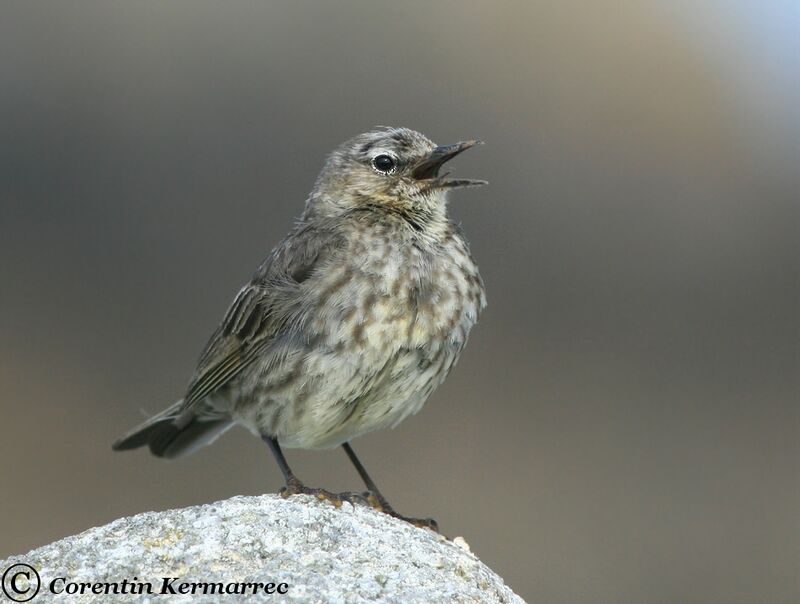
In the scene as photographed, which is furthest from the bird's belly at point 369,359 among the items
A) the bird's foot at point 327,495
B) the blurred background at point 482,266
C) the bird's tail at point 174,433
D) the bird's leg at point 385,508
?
the blurred background at point 482,266

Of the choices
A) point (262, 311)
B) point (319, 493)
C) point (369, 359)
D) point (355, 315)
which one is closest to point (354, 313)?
point (355, 315)

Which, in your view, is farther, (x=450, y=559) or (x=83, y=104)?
(x=83, y=104)

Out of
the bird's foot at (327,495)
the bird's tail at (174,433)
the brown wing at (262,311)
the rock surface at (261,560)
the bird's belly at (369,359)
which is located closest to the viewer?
the rock surface at (261,560)

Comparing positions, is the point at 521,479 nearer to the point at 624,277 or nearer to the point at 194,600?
the point at 624,277

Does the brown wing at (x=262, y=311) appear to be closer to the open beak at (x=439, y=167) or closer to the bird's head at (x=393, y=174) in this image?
the bird's head at (x=393, y=174)

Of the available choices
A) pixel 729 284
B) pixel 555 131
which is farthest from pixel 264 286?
pixel 555 131

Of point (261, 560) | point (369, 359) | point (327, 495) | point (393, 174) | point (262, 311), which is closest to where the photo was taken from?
point (261, 560)

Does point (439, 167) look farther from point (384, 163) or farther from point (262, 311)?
point (262, 311)
